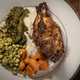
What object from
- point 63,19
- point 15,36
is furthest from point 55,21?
point 15,36

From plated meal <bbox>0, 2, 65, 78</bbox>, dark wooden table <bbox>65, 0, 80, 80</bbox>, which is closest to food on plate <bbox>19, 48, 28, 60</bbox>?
plated meal <bbox>0, 2, 65, 78</bbox>

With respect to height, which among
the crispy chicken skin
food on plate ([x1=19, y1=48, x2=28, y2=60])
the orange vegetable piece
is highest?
the crispy chicken skin

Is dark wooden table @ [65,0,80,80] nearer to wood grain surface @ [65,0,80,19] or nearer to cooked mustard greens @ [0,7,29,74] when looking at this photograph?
wood grain surface @ [65,0,80,19]

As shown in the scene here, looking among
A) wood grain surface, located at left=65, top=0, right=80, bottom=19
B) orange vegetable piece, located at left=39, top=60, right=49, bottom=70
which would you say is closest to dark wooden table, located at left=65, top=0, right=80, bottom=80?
wood grain surface, located at left=65, top=0, right=80, bottom=19

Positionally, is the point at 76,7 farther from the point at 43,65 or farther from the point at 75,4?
the point at 43,65

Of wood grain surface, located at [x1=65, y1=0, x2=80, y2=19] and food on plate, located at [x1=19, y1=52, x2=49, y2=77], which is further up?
wood grain surface, located at [x1=65, y1=0, x2=80, y2=19]

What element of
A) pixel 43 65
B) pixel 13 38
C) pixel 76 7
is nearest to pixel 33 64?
pixel 43 65

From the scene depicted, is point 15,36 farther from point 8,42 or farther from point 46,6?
point 46,6

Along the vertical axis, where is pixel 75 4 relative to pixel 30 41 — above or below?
above
